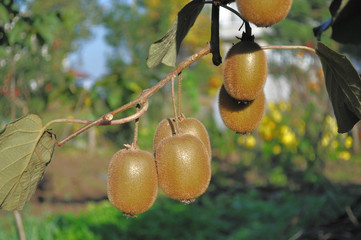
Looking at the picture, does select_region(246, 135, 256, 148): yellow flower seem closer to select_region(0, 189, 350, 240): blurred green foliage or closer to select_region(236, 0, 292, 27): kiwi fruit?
select_region(0, 189, 350, 240): blurred green foliage

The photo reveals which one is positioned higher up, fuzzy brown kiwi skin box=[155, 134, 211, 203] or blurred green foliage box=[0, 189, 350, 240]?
fuzzy brown kiwi skin box=[155, 134, 211, 203]

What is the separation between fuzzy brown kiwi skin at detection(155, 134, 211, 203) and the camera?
734 millimetres

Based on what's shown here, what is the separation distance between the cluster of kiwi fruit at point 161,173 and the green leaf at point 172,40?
0.12 metres

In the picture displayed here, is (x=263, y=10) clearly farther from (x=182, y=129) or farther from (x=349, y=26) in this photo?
(x=349, y=26)

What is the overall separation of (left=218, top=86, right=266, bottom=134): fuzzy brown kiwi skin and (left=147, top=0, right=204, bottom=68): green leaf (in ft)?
0.37

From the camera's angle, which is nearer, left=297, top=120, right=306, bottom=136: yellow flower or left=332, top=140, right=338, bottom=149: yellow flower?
left=332, top=140, right=338, bottom=149: yellow flower

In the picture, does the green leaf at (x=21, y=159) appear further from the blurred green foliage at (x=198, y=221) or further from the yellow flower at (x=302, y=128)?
the yellow flower at (x=302, y=128)

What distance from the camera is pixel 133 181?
73 centimetres

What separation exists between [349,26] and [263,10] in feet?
1.80

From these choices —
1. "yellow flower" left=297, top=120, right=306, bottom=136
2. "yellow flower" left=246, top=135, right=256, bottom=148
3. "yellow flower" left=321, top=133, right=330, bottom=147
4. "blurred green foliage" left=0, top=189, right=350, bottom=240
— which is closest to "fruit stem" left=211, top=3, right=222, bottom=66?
"blurred green foliage" left=0, top=189, right=350, bottom=240

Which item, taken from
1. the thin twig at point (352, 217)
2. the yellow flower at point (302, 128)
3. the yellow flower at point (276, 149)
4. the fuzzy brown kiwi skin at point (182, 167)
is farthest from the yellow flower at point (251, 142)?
the fuzzy brown kiwi skin at point (182, 167)

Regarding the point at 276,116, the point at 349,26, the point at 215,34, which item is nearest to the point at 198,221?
the point at 276,116

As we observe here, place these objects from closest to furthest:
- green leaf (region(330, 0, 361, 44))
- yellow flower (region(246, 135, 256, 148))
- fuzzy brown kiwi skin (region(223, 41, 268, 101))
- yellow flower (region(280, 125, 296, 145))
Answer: fuzzy brown kiwi skin (region(223, 41, 268, 101)), green leaf (region(330, 0, 361, 44)), yellow flower (region(280, 125, 296, 145)), yellow flower (region(246, 135, 256, 148))

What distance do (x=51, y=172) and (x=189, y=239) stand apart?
2.86 m
